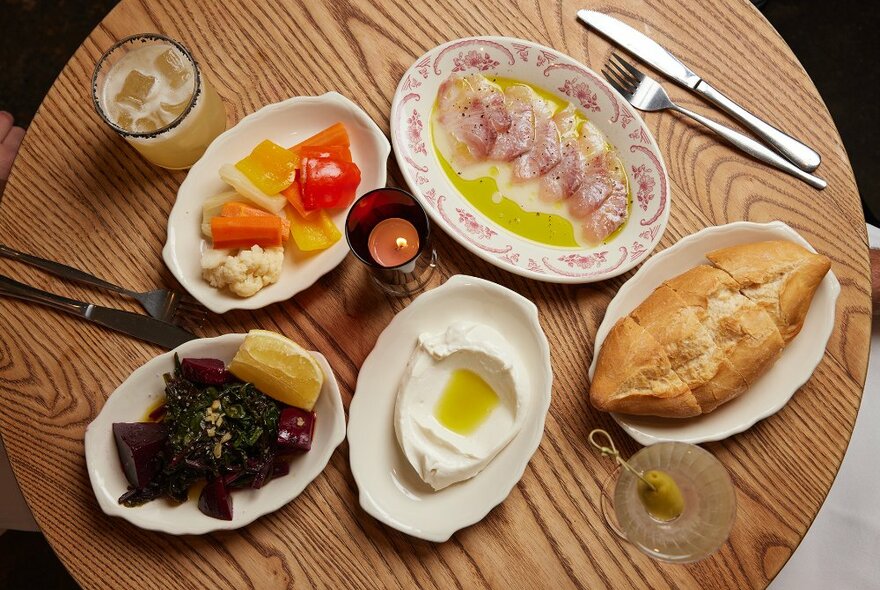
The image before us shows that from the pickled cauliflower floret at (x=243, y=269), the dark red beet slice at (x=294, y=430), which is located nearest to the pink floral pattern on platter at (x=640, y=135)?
the pickled cauliflower floret at (x=243, y=269)

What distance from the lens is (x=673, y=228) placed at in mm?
2322

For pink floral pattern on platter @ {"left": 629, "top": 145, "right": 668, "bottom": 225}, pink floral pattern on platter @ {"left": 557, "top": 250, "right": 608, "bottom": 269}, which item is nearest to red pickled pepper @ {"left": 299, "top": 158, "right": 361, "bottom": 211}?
pink floral pattern on platter @ {"left": 557, "top": 250, "right": 608, "bottom": 269}

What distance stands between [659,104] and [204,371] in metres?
1.82

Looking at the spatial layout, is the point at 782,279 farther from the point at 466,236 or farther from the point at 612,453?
the point at 466,236

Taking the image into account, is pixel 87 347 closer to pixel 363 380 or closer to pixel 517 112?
pixel 363 380

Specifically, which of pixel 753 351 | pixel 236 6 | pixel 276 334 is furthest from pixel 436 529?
pixel 236 6

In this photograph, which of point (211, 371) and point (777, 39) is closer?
point (211, 371)

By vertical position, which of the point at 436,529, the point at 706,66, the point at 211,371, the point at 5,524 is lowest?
the point at 5,524

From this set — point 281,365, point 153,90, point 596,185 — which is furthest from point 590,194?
point 153,90

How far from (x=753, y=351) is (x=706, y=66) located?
42.2 inches

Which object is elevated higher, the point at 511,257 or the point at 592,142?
the point at 592,142

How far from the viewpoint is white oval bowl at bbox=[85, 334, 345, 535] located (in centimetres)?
201

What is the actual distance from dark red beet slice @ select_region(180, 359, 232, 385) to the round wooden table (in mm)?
168

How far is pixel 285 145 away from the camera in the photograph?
235 centimetres
